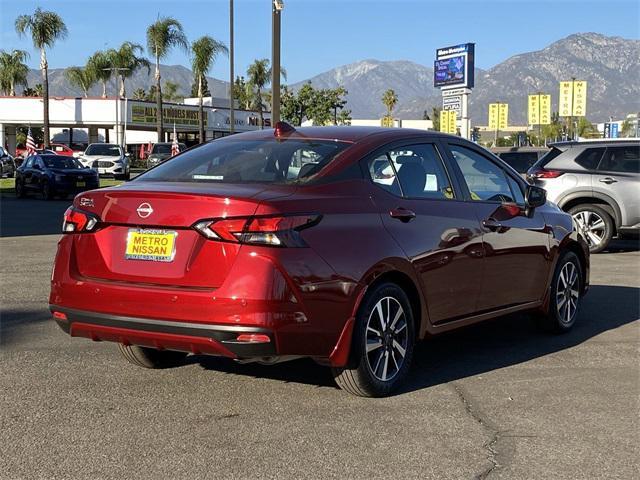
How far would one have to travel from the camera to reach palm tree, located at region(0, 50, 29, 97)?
74.8 metres

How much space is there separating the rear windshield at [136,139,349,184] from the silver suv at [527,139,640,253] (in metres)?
8.23

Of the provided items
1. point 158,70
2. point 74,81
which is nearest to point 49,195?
point 158,70

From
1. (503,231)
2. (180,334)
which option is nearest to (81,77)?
(503,231)

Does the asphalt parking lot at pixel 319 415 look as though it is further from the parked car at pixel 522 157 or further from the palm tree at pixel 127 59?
the palm tree at pixel 127 59

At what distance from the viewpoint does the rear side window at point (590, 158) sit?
12.7 meters

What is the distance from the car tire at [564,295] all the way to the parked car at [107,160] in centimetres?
2961

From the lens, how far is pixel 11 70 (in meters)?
75.0

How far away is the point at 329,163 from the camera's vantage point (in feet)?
16.1

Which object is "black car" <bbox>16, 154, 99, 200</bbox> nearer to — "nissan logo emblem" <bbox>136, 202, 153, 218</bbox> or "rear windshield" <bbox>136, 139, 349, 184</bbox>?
"rear windshield" <bbox>136, 139, 349, 184</bbox>

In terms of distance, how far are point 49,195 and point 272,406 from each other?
23003 millimetres

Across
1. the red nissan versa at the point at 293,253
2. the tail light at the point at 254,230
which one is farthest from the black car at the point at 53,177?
the tail light at the point at 254,230

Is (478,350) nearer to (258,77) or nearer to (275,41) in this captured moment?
(275,41)

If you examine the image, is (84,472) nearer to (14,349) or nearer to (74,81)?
(14,349)

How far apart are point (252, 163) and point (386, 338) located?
139 centimetres
